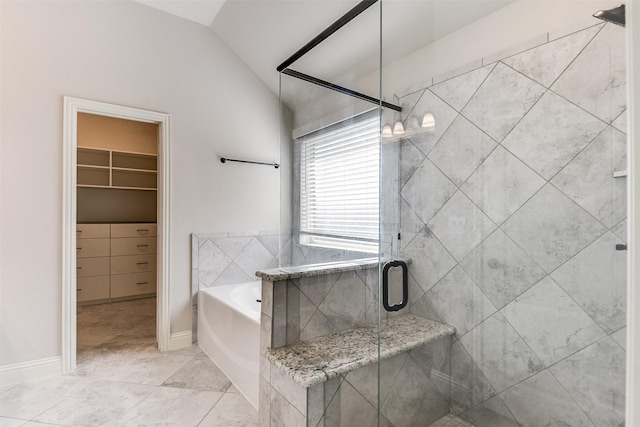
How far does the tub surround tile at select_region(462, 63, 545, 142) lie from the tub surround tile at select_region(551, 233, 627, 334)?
633 millimetres

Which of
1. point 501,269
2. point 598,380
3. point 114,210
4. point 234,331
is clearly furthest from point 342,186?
point 114,210

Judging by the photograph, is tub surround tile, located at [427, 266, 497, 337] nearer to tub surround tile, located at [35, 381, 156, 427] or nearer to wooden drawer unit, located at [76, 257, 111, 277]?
tub surround tile, located at [35, 381, 156, 427]

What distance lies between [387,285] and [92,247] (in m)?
3.74

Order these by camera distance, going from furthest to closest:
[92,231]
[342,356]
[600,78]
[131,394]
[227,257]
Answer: [92,231] < [227,257] < [131,394] < [342,356] < [600,78]

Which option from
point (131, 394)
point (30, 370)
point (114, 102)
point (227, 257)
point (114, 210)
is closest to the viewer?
point (131, 394)

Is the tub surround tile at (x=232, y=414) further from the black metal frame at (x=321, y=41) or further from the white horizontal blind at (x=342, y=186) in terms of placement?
the black metal frame at (x=321, y=41)

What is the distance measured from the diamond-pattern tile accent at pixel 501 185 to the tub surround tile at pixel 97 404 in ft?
7.41

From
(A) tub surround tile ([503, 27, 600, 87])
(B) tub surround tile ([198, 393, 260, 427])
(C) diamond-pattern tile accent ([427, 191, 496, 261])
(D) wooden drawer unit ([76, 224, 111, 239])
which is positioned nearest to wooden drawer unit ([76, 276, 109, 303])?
(D) wooden drawer unit ([76, 224, 111, 239])

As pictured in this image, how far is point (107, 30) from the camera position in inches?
94.7

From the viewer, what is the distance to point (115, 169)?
4027 mm

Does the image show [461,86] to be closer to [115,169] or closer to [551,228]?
[551,228]

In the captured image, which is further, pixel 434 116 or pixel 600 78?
pixel 434 116

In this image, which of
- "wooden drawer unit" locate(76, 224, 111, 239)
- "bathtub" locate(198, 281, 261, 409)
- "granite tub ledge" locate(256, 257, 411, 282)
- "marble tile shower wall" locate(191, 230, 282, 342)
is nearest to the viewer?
"granite tub ledge" locate(256, 257, 411, 282)

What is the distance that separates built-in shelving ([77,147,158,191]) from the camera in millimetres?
3920
